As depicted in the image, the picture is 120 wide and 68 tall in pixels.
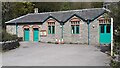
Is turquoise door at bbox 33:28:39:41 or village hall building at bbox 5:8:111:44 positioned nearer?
village hall building at bbox 5:8:111:44

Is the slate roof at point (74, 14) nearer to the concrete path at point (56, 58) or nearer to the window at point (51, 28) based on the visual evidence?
the window at point (51, 28)

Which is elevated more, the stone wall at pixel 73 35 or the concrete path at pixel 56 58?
the stone wall at pixel 73 35

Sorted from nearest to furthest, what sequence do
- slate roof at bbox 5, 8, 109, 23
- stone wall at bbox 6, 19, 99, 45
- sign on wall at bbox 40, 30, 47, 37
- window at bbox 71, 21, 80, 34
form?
stone wall at bbox 6, 19, 99, 45, slate roof at bbox 5, 8, 109, 23, window at bbox 71, 21, 80, 34, sign on wall at bbox 40, 30, 47, 37

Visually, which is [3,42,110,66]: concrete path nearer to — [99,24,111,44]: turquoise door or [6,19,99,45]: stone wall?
[99,24,111,44]: turquoise door

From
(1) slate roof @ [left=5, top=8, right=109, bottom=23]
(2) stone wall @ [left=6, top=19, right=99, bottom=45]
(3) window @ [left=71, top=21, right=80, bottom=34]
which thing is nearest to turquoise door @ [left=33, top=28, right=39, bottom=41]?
(2) stone wall @ [left=6, top=19, right=99, bottom=45]

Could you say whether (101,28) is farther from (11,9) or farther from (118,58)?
(118,58)

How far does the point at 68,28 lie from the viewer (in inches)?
1377

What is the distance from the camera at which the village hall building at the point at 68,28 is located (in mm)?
32719

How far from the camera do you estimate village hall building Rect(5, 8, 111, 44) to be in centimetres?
3272

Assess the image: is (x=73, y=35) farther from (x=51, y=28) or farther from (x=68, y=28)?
(x=51, y=28)

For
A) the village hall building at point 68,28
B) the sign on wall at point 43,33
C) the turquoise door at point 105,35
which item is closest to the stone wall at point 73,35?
the village hall building at point 68,28

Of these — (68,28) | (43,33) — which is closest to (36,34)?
(43,33)

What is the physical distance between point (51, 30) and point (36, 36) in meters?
3.40

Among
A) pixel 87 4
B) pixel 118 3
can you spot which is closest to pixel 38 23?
pixel 87 4
